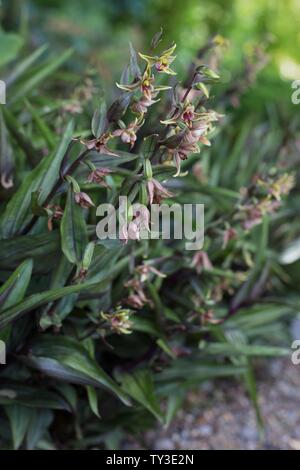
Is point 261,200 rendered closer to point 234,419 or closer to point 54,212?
point 54,212

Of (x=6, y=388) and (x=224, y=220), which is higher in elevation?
(x=224, y=220)

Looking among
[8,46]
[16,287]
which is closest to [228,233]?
[16,287]

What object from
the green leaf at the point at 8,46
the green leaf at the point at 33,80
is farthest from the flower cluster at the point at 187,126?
the green leaf at the point at 8,46

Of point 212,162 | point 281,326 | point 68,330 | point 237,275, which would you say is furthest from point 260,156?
point 68,330

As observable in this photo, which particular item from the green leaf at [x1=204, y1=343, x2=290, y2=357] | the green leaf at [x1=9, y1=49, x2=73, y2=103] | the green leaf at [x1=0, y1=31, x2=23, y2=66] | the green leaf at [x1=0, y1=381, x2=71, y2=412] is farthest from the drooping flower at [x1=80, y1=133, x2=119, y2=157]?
the green leaf at [x1=0, y1=31, x2=23, y2=66]

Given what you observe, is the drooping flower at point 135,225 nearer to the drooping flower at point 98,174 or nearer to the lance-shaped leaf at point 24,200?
the drooping flower at point 98,174

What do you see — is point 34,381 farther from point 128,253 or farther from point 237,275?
point 237,275
